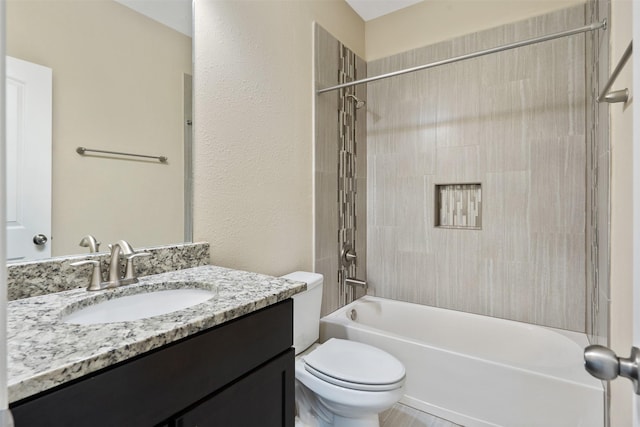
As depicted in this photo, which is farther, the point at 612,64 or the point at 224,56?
the point at 224,56

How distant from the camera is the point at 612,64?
122cm

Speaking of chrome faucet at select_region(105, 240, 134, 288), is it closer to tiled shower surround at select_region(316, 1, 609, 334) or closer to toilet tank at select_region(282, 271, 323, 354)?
toilet tank at select_region(282, 271, 323, 354)

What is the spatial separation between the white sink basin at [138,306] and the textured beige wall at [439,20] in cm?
235

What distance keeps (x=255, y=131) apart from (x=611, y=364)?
1.49 meters

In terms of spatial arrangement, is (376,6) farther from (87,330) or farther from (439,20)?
(87,330)

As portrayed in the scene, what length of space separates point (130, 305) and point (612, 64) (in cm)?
195

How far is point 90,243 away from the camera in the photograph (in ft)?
3.25

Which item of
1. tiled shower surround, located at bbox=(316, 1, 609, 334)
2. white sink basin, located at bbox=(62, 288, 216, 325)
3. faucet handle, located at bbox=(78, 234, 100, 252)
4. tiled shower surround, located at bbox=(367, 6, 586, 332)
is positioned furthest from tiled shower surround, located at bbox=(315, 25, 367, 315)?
faucet handle, located at bbox=(78, 234, 100, 252)

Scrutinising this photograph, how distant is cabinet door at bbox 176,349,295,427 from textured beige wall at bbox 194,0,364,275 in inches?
24.8

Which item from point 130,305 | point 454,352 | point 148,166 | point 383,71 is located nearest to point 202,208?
point 148,166

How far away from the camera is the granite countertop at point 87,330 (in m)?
0.48

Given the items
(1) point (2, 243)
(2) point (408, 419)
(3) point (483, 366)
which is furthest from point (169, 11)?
(2) point (408, 419)

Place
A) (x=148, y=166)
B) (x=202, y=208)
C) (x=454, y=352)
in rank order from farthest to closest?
(x=454, y=352) < (x=202, y=208) < (x=148, y=166)

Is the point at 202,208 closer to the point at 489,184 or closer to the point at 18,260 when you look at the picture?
the point at 18,260
